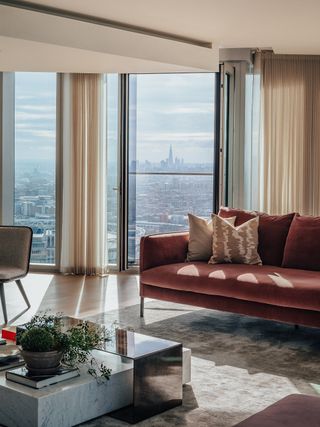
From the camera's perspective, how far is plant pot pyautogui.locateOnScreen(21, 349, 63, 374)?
317 centimetres

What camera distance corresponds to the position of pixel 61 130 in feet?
26.2

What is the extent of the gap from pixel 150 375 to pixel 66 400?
46cm

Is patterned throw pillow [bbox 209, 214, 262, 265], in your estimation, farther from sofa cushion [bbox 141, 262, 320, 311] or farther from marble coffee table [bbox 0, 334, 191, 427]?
marble coffee table [bbox 0, 334, 191, 427]

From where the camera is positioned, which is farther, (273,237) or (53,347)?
(273,237)

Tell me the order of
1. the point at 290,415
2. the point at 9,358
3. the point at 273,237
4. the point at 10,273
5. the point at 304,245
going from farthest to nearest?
the point at 273,237 → the point at 10,273 → the point at 304,245 → the point at 9,358 → the point at 290,415

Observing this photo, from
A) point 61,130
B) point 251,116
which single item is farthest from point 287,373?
point 61,130

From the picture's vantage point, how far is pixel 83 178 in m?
7.83

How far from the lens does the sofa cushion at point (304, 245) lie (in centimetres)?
529

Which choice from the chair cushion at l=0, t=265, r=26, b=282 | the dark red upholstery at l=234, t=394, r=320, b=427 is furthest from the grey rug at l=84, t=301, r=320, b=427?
the dark red upholstery at l=234, t=394, r=320, b=427

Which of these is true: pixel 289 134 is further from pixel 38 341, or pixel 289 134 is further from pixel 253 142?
pixel 38 341

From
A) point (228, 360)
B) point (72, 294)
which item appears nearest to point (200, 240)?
point (228, 360)

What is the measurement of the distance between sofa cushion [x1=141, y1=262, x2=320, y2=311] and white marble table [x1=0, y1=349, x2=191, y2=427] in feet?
5.01

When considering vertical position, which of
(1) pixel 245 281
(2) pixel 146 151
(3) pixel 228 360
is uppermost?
(2) pixel 146 151

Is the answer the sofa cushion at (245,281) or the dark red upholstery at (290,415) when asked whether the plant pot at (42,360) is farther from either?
the sofa cushion at (245,281)
